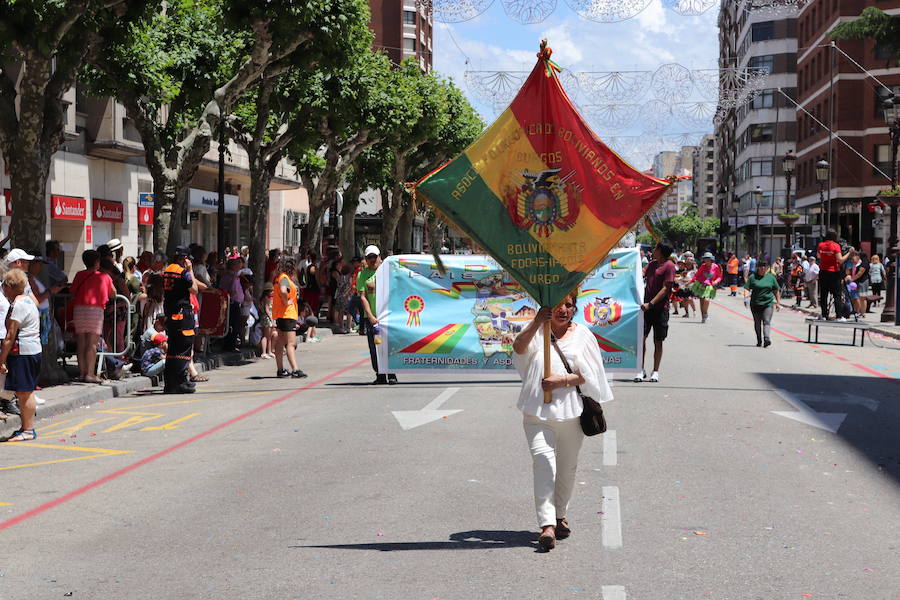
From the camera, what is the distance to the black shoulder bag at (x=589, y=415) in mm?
6824

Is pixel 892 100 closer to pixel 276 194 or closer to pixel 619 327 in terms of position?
pixel 619 327

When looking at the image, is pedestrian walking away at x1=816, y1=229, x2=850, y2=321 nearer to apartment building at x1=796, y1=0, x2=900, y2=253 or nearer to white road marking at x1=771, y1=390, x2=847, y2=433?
white road marking at x1=771, y1=390, x2=847, y2=433

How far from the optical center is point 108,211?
3534cm

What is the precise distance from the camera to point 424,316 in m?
15.4

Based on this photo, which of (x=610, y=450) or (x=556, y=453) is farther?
(x=610, y=450)

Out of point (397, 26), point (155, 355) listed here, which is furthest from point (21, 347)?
point (397, 26)

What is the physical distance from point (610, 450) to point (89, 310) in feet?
27.0

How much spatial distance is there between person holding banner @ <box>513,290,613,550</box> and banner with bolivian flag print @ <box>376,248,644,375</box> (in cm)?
815

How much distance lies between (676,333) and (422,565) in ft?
68.3

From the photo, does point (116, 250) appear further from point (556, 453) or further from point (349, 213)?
point (349, 213)

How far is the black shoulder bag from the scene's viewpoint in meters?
6.82

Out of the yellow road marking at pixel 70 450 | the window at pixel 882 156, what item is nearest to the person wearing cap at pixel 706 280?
the yellow road marking at pixel 70 450

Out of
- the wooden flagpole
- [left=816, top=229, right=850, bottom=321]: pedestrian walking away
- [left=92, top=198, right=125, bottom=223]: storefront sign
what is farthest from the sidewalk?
[left=92, top=198, right=125, bottom=223]: storefront sign

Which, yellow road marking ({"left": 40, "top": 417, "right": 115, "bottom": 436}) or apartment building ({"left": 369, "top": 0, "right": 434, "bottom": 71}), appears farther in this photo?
apartment building ({"left": 369, "top": 0, "right": 434, "bottom": 71})
